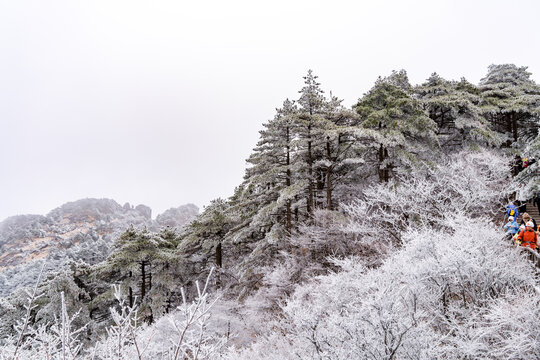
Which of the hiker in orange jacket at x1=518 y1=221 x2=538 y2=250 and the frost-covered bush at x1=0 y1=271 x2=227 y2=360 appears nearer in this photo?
the frost-covered bush at x1=0 y1=271 x2=227 y2=360

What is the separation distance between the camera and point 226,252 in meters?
23.0

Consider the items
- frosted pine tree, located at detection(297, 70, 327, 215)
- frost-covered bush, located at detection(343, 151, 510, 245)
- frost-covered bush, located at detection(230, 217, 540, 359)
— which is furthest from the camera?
frosted pine tree, located at detection(297, 70, 327, 215)

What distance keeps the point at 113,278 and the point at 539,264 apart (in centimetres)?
2572

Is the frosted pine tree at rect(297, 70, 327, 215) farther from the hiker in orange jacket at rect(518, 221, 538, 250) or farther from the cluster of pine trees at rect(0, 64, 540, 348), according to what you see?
the hiker in orange jacket at rect(518, 221, 538, 250)

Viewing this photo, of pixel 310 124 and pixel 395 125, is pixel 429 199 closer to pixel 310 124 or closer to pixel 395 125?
pixel 395 125

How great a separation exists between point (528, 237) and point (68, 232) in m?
93.3

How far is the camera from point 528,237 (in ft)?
25.5

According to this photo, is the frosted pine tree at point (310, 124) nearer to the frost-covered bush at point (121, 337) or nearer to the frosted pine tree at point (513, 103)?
the frost-covered bush at point (121, 337)

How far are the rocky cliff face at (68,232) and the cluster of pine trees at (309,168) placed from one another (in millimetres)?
18445

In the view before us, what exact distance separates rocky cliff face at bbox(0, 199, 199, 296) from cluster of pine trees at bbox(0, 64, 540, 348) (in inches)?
726

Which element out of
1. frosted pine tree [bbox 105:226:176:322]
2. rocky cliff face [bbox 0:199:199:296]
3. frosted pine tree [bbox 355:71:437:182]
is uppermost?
Result: frosted pine tree [bbox 355:71:437:182]

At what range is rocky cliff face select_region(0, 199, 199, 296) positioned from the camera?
37.6 metres

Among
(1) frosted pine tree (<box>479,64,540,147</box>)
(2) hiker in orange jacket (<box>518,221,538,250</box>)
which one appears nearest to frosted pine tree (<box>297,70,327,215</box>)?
(2) hiker in orange jacket (<box>518,221,538,250</box>)

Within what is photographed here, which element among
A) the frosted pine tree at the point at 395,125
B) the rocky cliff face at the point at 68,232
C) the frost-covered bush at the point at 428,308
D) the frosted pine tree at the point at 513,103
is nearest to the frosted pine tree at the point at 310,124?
the frosted pine tree at the point at 395,125
